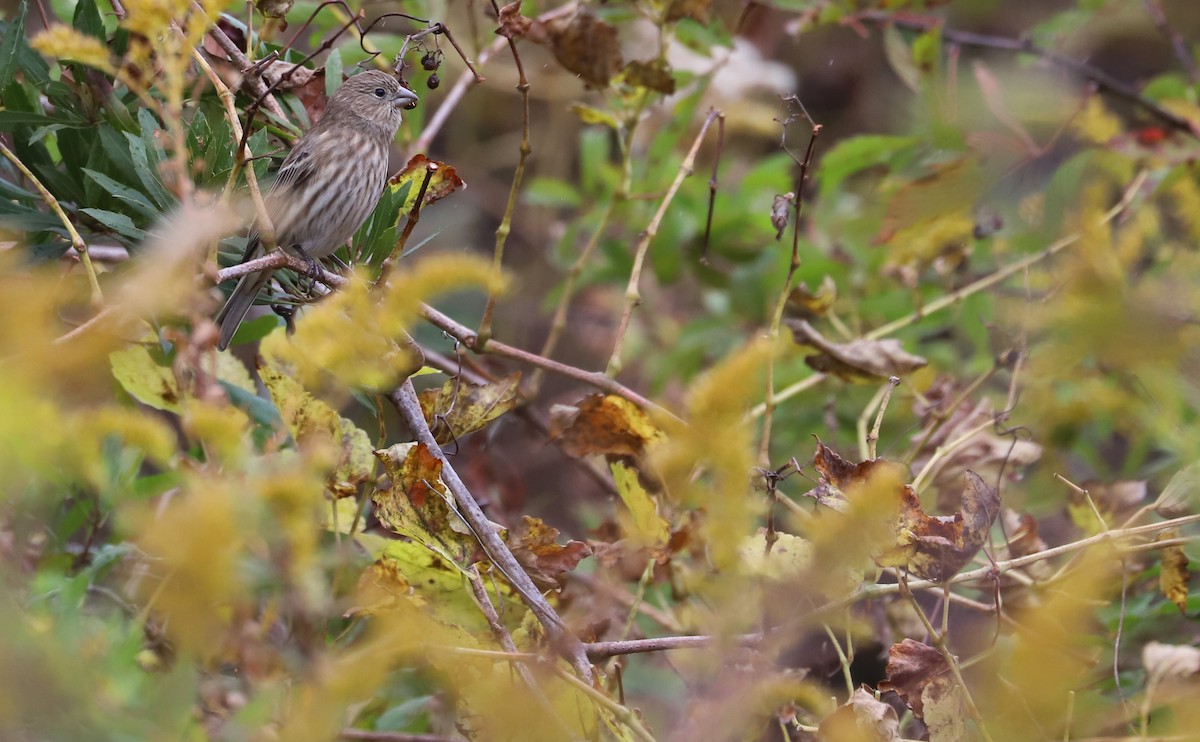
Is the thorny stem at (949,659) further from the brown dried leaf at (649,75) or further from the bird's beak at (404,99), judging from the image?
the bird's beak at (404,99)

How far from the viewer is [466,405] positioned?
184 cm

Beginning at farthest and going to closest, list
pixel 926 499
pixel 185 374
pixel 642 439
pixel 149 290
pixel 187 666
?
pixel 926 499 → pixel 642 439 → pixel 185 374 → pixel 187 666 → pixel 149 290

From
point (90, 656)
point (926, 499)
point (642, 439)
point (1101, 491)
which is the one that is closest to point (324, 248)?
point (642, 439)

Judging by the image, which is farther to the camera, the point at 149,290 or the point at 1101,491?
the point at 1101,491

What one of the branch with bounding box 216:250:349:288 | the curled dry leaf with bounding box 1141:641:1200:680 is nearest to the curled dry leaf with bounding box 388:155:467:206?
the branch with bounding box 216:250:349:288

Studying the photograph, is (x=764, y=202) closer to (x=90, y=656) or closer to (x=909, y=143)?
(x=909, y=143)

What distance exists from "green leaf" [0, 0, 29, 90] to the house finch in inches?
21.8

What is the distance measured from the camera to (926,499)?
84.5 inches

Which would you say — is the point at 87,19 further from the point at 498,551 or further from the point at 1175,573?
the point at 1175,573

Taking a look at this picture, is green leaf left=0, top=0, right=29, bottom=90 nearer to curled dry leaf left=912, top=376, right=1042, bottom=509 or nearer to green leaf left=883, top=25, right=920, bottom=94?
curled dry leaf left=912, top=376, right=1042, bottom=509

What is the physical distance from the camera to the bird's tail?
2064 millimetres

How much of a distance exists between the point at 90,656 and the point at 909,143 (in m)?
2.34

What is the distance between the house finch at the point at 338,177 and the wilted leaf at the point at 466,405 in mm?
656

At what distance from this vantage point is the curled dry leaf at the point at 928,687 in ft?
4.74
